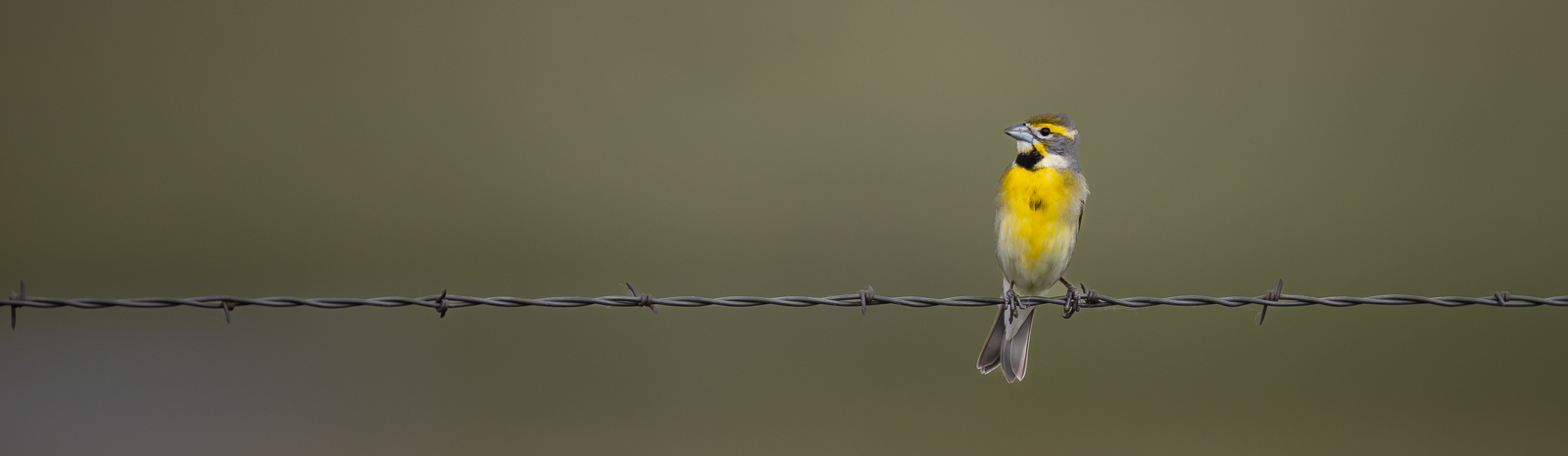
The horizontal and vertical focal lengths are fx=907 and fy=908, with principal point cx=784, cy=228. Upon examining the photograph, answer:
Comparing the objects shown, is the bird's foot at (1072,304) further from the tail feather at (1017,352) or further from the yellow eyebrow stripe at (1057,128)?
the yellow eyebrow stripe at (1057,128)

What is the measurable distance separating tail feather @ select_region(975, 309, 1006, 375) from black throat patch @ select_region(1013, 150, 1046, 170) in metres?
0.62

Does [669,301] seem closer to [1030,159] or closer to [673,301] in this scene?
[673,301]

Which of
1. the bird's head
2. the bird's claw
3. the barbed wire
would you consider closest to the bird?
the bird's head

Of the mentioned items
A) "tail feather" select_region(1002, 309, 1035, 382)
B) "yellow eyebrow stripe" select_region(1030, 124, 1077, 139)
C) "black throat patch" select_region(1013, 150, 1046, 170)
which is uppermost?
"yellow eyebrow stripe" select_region(1030, 124, 1077, 139)

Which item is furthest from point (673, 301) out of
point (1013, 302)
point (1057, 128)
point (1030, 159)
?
point (1057, 128)

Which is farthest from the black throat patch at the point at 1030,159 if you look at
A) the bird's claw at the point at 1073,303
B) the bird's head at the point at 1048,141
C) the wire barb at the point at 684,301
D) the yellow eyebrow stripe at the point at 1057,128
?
the wire barb at the point at 684,301

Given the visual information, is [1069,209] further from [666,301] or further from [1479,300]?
[666,301]

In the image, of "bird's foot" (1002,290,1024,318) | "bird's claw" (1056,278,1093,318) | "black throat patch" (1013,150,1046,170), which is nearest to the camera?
"bird's foot" (1002,290,1024,318)

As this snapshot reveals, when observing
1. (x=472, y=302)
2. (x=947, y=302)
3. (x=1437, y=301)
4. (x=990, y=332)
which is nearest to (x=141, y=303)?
(x=472, y=302)

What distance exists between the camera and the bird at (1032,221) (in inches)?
146

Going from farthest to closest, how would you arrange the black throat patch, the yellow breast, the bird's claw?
the black throat patch → the yellow breast → the bird's claw

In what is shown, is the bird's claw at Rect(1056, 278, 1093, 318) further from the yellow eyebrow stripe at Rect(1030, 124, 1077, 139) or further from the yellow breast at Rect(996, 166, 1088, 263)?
the yellow eyebrow stripe at Rect(1030, 124, 1077, 139)

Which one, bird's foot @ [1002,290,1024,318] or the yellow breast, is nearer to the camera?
bird's foot @ [1002,290,1024,318]

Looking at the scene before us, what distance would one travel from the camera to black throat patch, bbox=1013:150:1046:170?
12.5 ft
